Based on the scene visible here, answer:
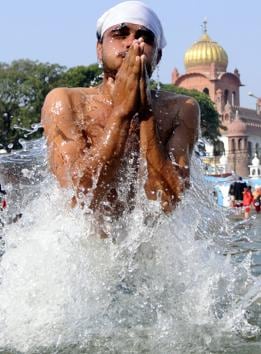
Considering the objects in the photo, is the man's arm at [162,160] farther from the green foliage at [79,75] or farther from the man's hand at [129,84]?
the green foliage at [79,75]

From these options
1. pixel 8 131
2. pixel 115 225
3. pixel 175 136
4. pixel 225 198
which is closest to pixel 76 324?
pixel 115 225

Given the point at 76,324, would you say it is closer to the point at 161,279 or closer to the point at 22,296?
the point at 22,296

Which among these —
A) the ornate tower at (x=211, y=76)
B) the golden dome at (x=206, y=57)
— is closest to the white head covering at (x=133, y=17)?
the ornate tower at (x=211, y=76)

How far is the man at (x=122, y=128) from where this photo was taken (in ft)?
9.55

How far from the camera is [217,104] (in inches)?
3182

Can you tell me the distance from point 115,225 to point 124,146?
33 centimetres

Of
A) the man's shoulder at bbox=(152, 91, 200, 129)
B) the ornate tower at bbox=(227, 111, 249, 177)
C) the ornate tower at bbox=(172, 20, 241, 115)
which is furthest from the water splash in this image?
the ornate tower at bbox=(172, 20, 241, 115)

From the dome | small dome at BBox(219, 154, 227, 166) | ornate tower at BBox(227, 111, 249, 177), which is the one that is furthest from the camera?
the dome

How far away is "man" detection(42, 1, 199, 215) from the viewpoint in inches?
115

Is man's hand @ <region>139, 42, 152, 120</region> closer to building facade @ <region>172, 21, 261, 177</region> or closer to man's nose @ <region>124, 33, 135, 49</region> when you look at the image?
man's nose @ <region>124, 33, 135, 49</region>

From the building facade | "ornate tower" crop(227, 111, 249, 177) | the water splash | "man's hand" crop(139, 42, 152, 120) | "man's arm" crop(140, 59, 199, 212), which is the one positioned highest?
the building facade

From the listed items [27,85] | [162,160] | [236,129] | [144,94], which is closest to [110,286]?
[162,160]

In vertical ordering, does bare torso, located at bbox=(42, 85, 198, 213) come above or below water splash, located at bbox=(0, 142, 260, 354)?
above

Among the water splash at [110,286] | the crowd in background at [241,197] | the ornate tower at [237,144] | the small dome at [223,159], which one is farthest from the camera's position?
the ornate tower at [237,144]
